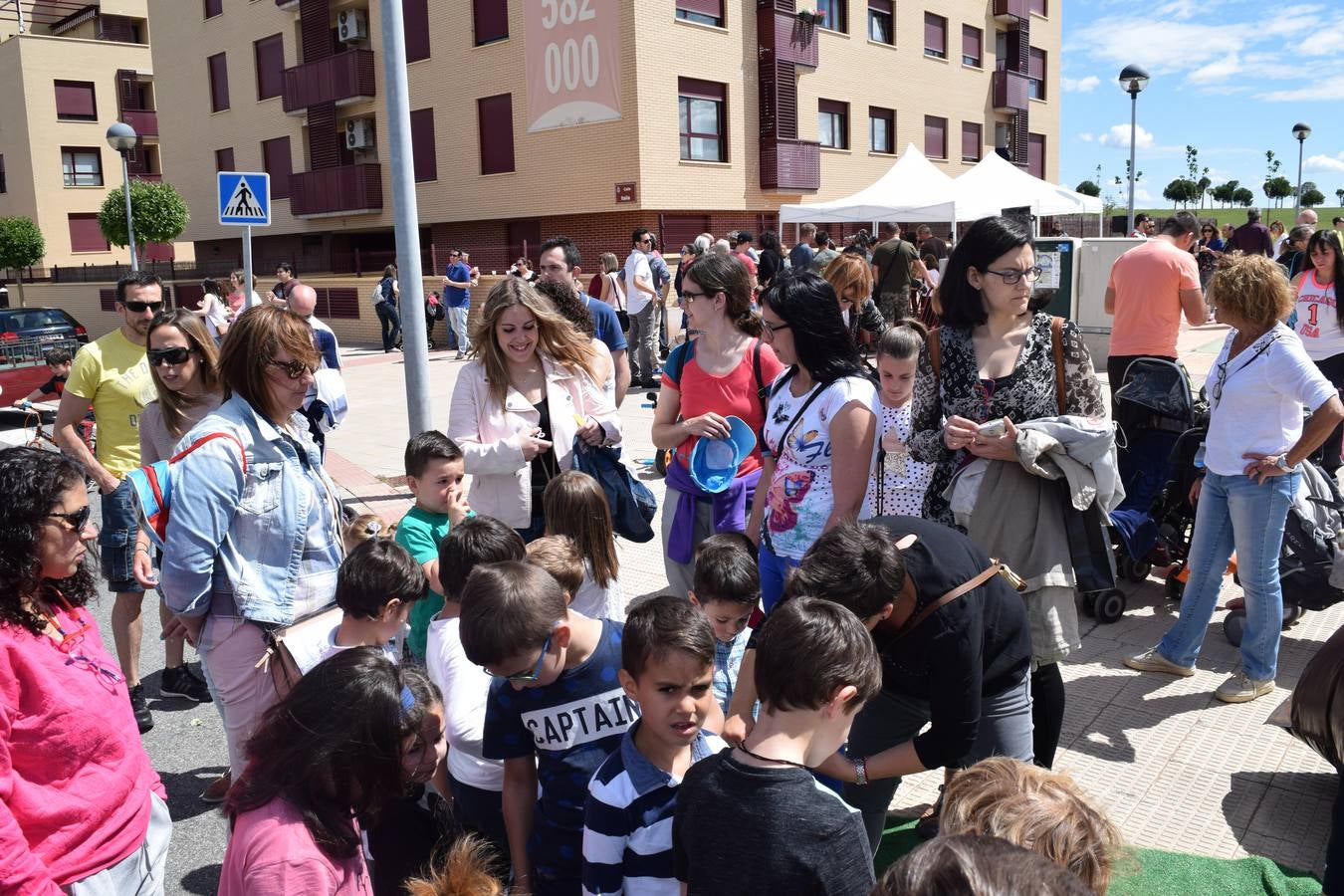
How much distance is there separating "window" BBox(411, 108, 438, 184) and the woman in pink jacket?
24452mm

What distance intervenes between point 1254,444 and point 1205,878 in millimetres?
1783

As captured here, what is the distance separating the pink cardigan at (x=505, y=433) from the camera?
13.8ft

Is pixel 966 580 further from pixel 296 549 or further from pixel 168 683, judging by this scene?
pixel 168 683

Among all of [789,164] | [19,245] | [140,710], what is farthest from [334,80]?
[140,710]

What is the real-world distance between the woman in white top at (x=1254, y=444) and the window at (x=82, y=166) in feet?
155

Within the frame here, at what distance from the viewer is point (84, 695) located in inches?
90.9

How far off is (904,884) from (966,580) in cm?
138

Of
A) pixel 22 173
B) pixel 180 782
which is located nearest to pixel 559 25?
pixel 180 782

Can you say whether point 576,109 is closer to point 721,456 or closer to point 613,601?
point 721,456

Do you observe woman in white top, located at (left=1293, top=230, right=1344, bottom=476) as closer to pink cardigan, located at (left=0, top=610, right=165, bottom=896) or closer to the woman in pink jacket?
the woman in pink jacket

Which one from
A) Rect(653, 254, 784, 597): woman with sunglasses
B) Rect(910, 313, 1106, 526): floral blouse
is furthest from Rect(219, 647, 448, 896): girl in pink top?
Rect(653, 254, 784, 597): woman with sunglasses

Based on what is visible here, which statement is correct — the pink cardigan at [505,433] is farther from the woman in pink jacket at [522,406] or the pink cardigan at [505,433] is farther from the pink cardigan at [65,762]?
the pink cardigan at [65,762]

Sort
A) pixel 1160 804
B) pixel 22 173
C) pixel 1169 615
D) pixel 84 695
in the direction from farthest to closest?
pixel 22 173
pixel 1169 615
pixel 1160 804
pixel 84 695

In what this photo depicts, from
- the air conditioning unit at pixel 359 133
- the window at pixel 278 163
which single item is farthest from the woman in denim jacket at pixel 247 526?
the window at pixel 278 163
